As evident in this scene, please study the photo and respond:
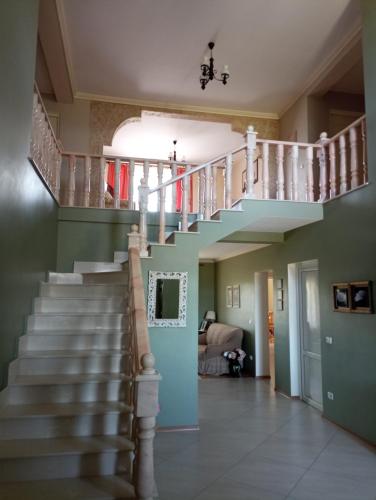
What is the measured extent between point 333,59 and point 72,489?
611 cm

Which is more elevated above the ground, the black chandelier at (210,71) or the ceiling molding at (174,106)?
the ceiling molding at (174,106)

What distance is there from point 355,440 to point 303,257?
2457 millimetres

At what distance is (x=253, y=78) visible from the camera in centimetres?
625

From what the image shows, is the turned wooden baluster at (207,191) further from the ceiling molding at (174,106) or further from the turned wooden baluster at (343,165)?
the ceiling molding at (174,106)

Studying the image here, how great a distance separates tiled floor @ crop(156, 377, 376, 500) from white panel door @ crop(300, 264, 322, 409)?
336 millimetres

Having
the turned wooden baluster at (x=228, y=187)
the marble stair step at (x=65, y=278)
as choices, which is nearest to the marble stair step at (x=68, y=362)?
the marble stair step at (x=65, y=278)

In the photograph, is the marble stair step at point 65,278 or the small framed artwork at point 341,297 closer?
the small framed artwork at point 341,297

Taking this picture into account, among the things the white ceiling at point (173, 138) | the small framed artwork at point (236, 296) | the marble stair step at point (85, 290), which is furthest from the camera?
the small framed artwork at point (236, 296)

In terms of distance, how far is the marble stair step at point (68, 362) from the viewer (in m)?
3.24

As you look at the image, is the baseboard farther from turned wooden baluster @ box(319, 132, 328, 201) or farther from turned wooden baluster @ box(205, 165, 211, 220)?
turned wooden baluster @ box(319, 132, 328, 201)

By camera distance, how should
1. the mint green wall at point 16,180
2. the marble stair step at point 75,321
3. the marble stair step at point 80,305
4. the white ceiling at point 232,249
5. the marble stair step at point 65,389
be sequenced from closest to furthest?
the mint green wall at point 16,180 → the marble stair step at point 65,389 → the marble stair step at point 75,321 → the marble stair step at point 80,305 → the white ceiling at point 232,249

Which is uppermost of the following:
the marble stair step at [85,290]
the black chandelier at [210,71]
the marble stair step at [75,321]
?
the black chandelier at [210,71]

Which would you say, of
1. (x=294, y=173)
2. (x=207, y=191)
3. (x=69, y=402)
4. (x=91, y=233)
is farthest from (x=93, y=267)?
(x=294, y=173)

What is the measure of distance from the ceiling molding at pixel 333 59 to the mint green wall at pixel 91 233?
350cm
